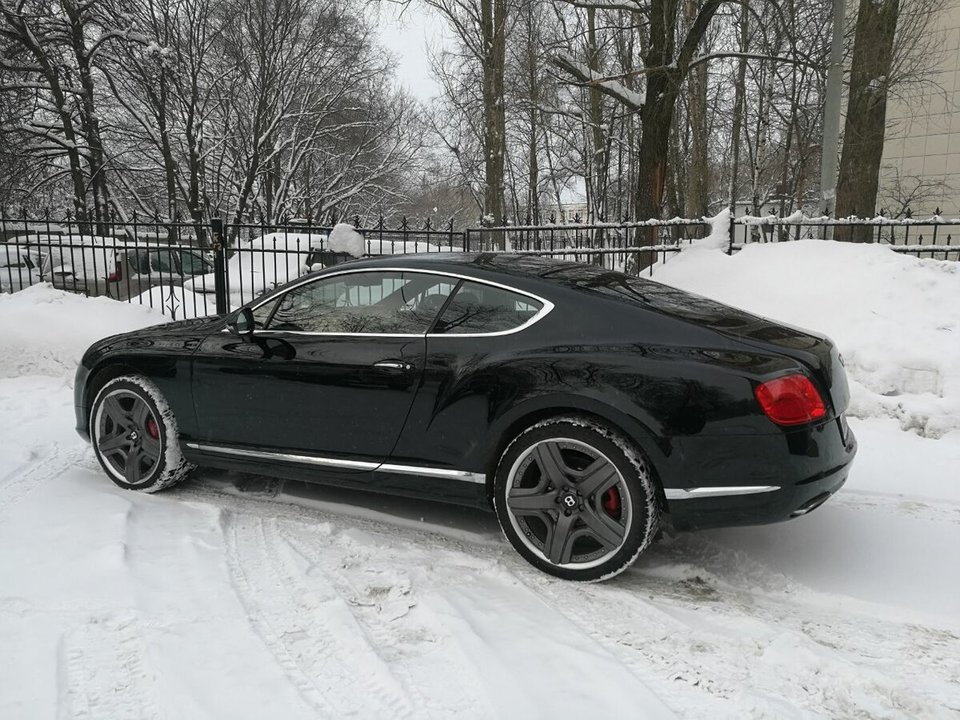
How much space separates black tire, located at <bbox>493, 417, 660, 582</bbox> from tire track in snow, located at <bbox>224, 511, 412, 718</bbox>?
3.03 feet

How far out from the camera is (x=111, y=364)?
417cm

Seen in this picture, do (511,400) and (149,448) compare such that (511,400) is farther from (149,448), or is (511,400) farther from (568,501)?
(149,448)

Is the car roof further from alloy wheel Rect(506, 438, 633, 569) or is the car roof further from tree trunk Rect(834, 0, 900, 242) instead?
tree trunk Rect(834, 0, 900, 242)

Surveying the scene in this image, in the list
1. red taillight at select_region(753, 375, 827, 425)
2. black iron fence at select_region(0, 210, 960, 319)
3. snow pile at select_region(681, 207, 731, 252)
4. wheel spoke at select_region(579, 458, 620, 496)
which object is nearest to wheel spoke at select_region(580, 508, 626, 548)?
wheel spoke at select_region(579, 458, 620, 496)

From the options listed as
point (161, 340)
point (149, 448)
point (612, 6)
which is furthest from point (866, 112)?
point (149, 448)

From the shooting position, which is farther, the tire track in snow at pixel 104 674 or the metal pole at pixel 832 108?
the metal pole at pixel 832 108

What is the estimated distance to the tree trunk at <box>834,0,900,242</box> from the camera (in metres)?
10.7

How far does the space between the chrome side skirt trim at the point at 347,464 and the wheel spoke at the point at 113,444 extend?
1.52ft

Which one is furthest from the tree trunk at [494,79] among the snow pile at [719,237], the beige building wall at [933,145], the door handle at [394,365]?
the beige building wall at [933,145]

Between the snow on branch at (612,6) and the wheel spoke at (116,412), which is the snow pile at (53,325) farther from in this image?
the snow on branch at (612,6)

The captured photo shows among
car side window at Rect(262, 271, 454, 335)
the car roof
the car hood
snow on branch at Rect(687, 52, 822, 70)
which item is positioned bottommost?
the car hood

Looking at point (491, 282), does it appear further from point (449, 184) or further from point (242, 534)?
point (449, 184)

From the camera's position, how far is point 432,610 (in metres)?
2.78

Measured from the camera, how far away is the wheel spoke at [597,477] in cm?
295
